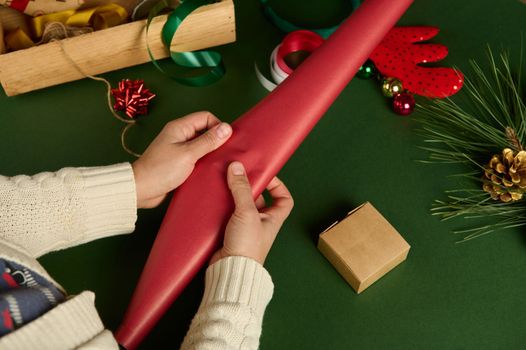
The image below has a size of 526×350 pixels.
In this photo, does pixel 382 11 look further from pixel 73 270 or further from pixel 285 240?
pixel 73 270

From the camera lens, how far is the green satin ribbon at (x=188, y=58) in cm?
78

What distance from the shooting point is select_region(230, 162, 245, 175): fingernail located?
0.60 meters

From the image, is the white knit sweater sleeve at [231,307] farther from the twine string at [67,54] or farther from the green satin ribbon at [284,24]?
the green satin ribbon at [284,24]

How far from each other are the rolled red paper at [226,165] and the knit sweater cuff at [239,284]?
3 centimetres

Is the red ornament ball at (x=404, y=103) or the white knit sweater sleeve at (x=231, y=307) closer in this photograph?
the white knit sweater sleeve at (x=231, y=307)

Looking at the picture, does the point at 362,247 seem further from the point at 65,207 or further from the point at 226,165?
the point at 65,207

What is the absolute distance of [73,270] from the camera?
0.65m

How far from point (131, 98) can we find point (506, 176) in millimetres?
530

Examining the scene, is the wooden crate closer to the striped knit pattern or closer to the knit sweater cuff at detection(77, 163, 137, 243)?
the knit sweater cuff at detection(77, 163, 137, 243)

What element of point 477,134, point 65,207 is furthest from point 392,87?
point 65,207

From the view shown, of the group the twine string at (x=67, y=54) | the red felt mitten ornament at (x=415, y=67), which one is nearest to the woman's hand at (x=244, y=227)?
the twine string at (x=67, y=54)

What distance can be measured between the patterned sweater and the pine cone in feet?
1.11

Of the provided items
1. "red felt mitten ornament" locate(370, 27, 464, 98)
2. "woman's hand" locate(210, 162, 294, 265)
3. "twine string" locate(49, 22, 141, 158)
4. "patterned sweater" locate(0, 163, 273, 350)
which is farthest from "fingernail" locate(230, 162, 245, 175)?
"red felt mitten ornament" locate(370, 27, 464, 98)

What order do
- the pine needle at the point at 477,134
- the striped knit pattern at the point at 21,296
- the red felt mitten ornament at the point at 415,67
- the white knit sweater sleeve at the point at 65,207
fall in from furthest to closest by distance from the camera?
the red felt mitten ornament at the point at 415,67 < the pine needle at the point at 477,134 < the white knit sweater sleeve at the point at 65,207 < the striped knit pattern at the point at 21,296
